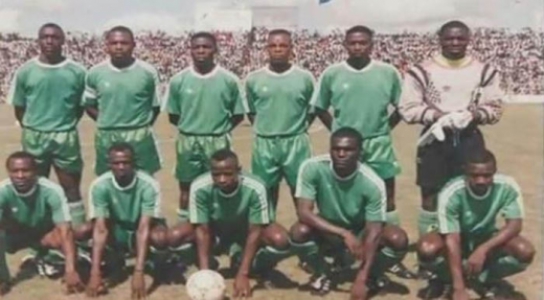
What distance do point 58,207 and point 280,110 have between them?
157 cm

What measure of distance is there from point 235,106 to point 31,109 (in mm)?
1398

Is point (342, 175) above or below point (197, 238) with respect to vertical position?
above

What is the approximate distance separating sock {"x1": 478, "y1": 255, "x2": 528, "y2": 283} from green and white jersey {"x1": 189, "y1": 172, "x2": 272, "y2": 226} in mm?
1321

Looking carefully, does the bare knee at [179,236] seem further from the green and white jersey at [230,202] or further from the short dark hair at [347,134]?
the short dark hair at [347,134]

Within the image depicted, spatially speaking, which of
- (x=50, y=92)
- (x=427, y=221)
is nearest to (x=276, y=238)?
(x=427, y=221)

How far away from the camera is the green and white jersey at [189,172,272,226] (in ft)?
16.7

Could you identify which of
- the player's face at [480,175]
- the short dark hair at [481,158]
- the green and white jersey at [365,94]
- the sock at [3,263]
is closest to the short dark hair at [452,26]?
the green and white jersey at [365,94]

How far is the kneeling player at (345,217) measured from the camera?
192 inches

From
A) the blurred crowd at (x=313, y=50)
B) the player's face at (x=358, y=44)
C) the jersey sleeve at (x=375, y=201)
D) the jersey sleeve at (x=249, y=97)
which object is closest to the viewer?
the jersey sleeve at (x=375, y=201)

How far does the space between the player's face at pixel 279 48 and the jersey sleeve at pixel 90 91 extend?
3.97ft

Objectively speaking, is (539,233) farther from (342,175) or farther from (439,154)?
(342,175)

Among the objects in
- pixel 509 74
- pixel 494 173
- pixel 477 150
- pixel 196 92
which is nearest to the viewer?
pixel 494 173

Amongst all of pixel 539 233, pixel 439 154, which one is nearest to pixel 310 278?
pixel 439 154

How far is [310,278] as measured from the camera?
539 cm
